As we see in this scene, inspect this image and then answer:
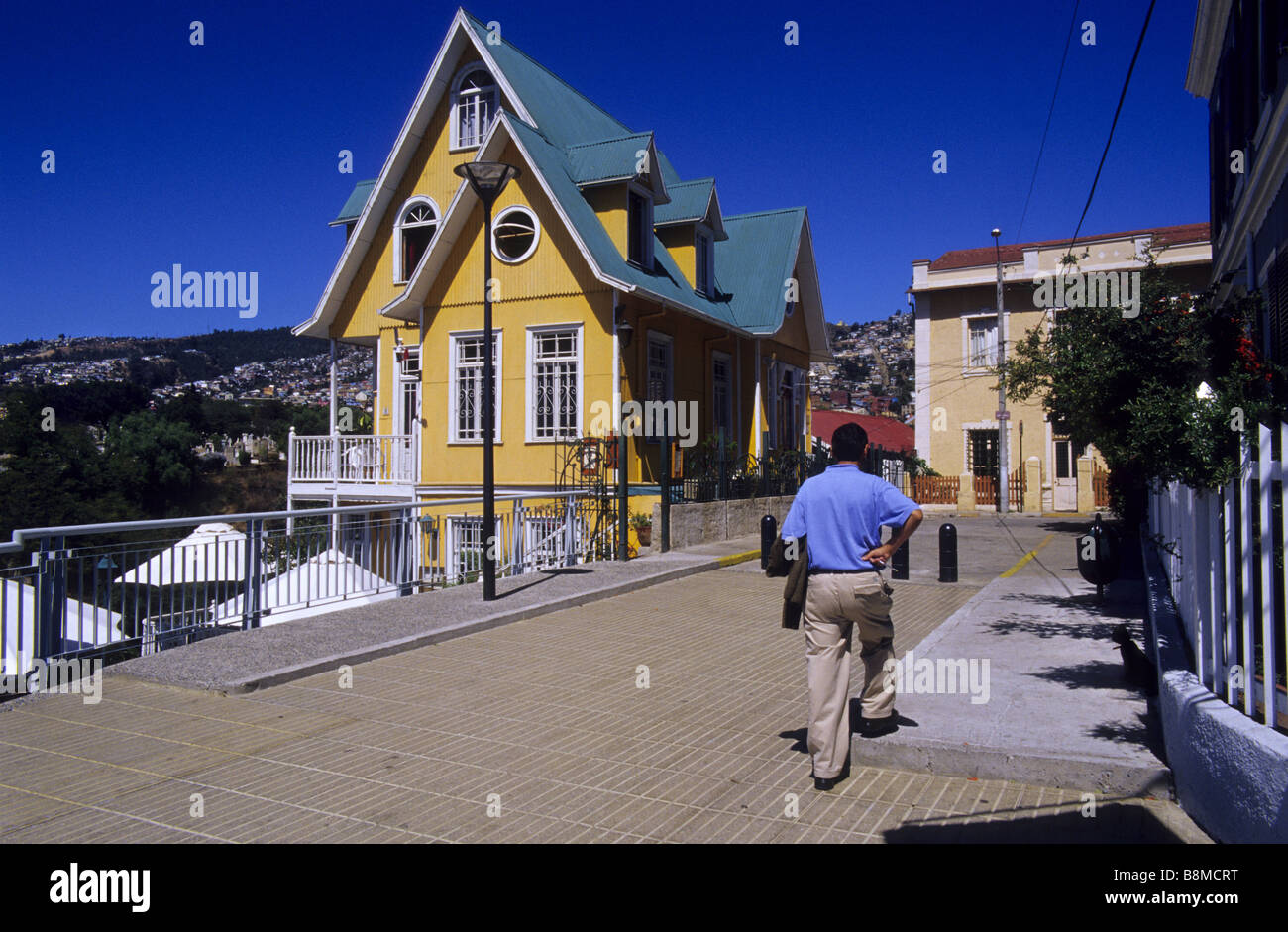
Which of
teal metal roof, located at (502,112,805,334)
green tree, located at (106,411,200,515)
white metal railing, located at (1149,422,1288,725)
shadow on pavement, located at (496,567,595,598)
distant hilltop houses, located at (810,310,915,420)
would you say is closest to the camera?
white metal railing, located at (1149,422,1288,725)

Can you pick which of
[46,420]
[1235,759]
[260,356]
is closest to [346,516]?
[1235,759]

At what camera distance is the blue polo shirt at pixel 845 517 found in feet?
17.4

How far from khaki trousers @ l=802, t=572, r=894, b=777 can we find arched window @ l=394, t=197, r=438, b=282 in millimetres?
18009

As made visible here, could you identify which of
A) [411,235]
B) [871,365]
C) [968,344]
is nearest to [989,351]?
[968,344]

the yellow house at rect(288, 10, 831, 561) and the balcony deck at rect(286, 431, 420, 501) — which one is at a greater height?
the yellow house at rect(288, 10, 831, 561)

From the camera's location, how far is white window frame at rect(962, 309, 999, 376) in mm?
35469

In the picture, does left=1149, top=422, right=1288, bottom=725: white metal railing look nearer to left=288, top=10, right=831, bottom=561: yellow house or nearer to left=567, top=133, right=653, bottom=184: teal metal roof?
left=288, top=10, right=831, bottom=561: yellow house

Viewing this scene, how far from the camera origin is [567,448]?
714 inches

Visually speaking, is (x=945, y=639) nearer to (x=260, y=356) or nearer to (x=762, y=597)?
(x=762, y=597)

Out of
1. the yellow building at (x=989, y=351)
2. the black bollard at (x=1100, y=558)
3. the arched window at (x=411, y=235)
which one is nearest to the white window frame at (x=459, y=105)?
the arched window at (x=411, y=235)

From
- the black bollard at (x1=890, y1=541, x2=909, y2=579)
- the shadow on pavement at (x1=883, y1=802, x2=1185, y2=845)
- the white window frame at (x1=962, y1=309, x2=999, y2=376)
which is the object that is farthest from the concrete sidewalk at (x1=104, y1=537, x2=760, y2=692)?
the white window frame at (x1=962, y1=309, x2=999, y2=376)

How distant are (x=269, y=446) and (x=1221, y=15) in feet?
199

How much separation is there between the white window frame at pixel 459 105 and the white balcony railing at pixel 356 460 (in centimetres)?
667

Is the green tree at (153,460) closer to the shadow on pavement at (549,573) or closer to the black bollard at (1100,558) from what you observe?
the shadow on pavement at (549,573)
